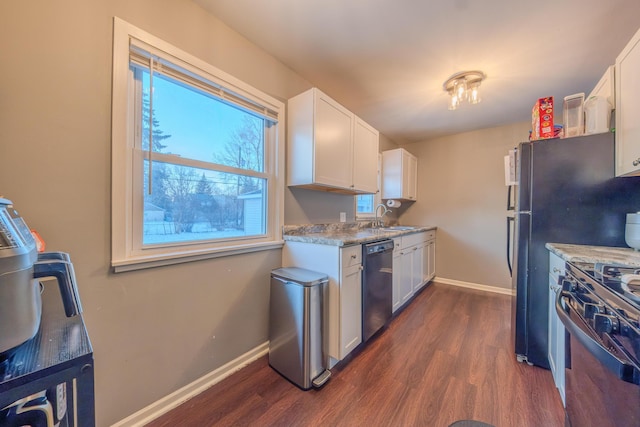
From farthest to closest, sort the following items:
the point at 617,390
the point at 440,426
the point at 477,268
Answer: the point at 477,268 < the point at 440,426 < the point at 617,390

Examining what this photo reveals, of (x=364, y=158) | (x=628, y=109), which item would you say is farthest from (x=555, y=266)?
(x=364, y=158)

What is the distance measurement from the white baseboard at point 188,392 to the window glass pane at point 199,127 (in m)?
1.40

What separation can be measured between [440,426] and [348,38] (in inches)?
98.1

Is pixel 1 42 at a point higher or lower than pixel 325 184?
higher

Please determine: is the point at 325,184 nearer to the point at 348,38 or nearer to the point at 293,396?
the point at 348,38

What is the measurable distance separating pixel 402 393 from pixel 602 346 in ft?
3.75

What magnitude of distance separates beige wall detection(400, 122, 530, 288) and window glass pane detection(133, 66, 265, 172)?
3.01 m

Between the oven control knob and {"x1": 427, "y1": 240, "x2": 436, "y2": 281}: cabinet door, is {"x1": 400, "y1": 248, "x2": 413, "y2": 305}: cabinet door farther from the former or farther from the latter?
the oven control knob

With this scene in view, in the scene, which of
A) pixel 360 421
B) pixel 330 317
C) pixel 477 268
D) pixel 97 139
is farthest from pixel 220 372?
pixel 477 268

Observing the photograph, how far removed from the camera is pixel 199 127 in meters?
1.55

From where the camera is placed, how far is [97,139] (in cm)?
112

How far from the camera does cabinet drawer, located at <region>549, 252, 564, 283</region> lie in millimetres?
1362

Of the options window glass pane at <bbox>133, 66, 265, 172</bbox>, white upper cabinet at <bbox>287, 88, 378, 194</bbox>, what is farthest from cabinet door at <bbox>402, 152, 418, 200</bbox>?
window glass pane at <bbox>133, 66, 265, 172</bbox>

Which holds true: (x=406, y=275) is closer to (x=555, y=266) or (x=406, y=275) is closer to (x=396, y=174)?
(x=555, y=266)
